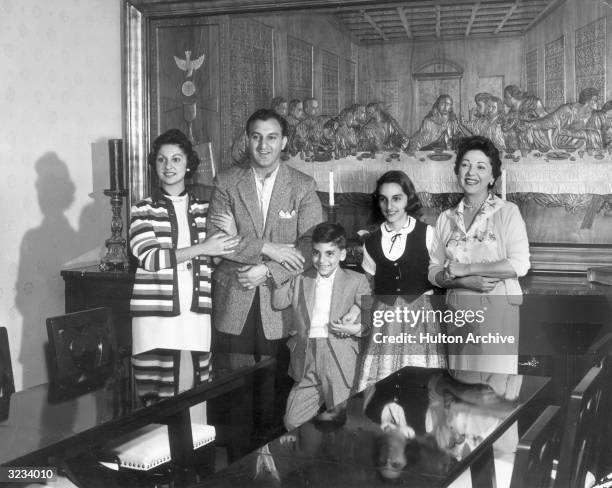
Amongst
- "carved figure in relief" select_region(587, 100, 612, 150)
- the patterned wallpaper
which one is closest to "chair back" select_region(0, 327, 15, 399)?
the patterned wallpaper

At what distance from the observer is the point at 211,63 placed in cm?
377

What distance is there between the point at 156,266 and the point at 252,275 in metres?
0.38

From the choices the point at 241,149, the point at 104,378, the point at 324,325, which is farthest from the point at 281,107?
the point at 104,378

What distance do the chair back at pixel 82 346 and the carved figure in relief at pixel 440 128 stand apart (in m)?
1.52

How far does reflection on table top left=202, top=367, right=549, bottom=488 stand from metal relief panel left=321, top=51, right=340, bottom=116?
154 cm

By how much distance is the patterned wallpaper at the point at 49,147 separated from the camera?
134 inches

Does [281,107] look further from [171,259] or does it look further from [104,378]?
[104,378]

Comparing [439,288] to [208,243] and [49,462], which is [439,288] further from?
[49,462]

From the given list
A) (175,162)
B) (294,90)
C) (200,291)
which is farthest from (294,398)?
(294,90)

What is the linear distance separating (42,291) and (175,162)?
97cm

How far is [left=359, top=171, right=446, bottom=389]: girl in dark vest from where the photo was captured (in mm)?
3289

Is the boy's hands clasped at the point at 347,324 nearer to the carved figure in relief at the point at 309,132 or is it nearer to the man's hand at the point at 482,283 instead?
the man's hand at the point at 482,283

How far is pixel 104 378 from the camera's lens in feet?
7.65

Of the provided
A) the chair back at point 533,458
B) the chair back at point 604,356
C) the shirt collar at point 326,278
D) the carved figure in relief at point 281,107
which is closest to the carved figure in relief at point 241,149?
the carved figure in relief at point 281,107
